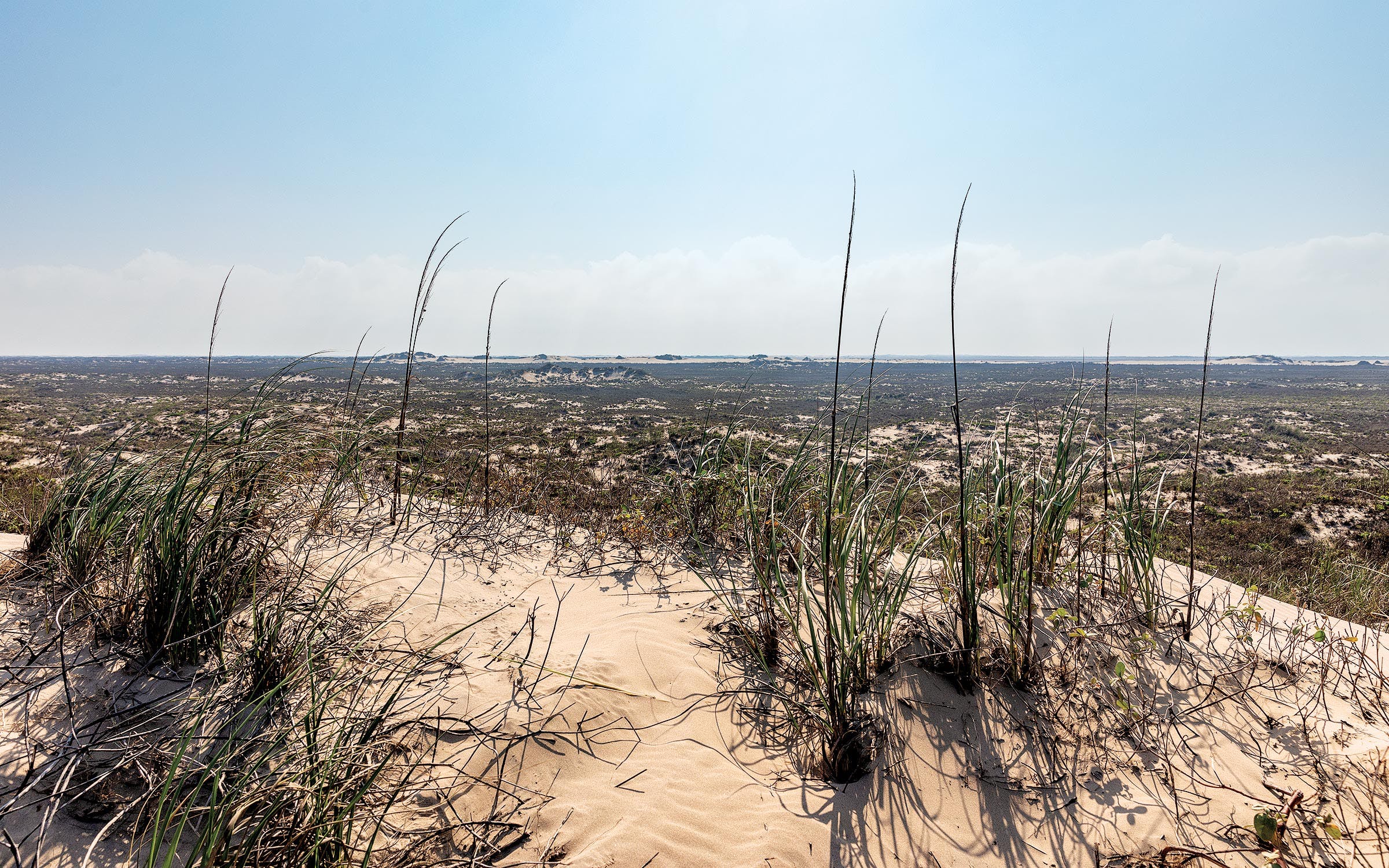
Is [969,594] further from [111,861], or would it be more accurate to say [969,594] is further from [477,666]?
[111,861]

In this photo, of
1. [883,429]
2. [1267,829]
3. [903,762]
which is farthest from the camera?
[883,429]

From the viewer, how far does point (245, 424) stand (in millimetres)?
3498

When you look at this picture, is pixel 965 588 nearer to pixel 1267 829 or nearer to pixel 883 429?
pixel 1267 829

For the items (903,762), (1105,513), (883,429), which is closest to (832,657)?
(903,762)

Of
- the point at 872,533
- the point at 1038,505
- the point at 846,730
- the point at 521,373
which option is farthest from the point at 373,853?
the point at 521,373

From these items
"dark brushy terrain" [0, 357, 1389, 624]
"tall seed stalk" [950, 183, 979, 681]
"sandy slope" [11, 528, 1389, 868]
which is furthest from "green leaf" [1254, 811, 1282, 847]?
"dark brushy terrain" [0, 357, 1389, 624]

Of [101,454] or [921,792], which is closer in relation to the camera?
[921,792]

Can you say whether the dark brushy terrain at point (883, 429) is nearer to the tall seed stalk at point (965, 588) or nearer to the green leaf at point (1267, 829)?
the tall seed stalk at point (965, 588)

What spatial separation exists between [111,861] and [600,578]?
3.33m

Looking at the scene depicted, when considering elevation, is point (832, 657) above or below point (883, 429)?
above

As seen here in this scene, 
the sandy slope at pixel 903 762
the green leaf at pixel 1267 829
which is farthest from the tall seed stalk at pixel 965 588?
the green leaf at pixel 1267 829

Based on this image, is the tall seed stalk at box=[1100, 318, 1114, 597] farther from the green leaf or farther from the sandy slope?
the green leaf

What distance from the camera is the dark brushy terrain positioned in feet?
20.2

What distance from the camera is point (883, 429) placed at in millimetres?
27625
